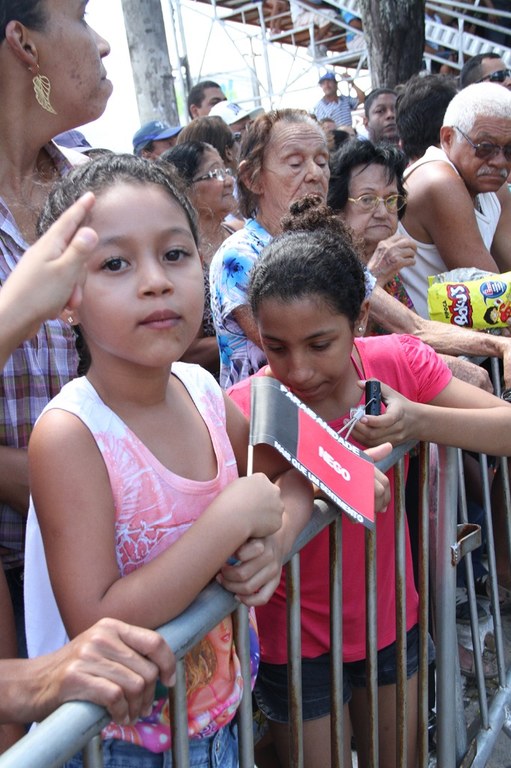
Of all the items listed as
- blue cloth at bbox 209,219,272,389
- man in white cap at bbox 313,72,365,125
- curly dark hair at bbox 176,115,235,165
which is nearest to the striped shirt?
man in white cap at bbox 313,72,365,125

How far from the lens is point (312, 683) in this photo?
6.28 ft

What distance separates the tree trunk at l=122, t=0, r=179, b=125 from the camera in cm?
805

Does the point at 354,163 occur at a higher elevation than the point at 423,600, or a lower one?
higher

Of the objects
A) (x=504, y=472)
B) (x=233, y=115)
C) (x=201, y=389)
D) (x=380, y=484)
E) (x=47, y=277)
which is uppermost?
(x=233, y=115)

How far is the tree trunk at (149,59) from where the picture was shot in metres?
8.05

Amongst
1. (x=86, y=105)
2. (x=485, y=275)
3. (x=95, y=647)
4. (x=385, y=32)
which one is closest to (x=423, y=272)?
(x=485, y=275)

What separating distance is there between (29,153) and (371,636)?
56.3 inches

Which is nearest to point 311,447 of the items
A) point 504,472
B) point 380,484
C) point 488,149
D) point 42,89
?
point 380,484

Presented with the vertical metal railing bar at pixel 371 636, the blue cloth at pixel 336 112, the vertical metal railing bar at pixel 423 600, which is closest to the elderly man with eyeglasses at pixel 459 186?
the vertical metal railing bar at pixel 423 600

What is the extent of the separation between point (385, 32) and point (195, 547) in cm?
793

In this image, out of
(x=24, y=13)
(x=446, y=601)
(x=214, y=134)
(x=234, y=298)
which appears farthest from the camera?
(x=214, y=134)

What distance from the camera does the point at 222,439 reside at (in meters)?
1.47

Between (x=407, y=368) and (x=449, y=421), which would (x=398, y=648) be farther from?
(x=407, y=368)

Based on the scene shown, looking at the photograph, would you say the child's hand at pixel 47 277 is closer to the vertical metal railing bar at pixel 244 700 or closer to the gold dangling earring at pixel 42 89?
the vertical metal railing bar at pixel 244 700
